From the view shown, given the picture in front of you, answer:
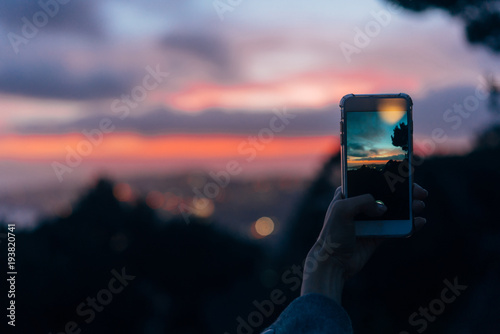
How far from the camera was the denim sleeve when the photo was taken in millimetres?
1254

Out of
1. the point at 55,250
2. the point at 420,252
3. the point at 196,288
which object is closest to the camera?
the point at 420,252

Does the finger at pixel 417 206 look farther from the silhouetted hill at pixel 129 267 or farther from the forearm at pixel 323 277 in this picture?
the silhouetted hill at pixel 129 267

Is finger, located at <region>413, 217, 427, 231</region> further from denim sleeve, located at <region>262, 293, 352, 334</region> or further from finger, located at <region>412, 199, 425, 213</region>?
denim sleeve, located at <region>262, 293, 352, 334</region>

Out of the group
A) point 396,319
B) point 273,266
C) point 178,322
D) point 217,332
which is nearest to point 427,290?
point 396,319

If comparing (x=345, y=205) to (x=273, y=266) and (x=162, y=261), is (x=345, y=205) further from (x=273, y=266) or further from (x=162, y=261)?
(x=162, y=261)

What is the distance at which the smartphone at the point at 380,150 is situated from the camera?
180 centimetres

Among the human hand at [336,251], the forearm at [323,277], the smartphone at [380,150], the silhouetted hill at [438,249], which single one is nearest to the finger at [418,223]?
the smartphone at [380,150]

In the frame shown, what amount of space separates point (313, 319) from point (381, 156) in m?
0.81

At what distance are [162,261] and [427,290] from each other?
20.6 metres

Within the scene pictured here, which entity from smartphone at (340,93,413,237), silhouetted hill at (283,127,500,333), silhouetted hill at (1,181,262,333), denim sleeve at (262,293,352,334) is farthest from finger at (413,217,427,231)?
silhouetted hill at (1,181,262,333)

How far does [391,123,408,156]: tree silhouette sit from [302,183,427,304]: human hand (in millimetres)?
324

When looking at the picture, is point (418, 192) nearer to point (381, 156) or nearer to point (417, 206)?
point (417, 206)

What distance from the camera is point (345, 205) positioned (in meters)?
1.50

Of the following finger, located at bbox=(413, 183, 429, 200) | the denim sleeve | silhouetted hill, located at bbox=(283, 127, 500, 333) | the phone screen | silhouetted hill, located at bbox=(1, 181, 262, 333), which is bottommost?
silhouetted hill, located at bbox=(1, 181, 262, 333)
